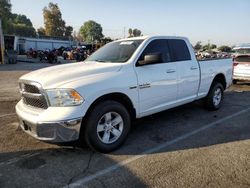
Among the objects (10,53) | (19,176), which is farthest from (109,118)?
(10,53)

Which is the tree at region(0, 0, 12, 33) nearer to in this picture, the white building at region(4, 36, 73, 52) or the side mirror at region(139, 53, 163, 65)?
the white building at region(4, 36, 73, 52)

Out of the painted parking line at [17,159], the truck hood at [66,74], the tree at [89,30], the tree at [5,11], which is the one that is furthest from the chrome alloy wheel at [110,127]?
the tree at [89,30]

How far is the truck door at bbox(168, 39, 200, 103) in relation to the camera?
19.1 ft

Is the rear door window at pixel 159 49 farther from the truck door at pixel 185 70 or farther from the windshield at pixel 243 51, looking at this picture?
the windshield at pixel 243 51

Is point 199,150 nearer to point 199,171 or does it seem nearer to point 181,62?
point 199,171

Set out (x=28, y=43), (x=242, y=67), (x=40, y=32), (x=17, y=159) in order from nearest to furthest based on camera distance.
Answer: (x=17, y=159) < (x=242, y=67) < (x=28, y=43) < (x=40, y=32)

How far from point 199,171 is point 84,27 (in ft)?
423

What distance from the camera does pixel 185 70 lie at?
593 cm

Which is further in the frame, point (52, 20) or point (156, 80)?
point (52, 20)

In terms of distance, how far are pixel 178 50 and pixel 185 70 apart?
472 mm

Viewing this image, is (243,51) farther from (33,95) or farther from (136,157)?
(33,95)

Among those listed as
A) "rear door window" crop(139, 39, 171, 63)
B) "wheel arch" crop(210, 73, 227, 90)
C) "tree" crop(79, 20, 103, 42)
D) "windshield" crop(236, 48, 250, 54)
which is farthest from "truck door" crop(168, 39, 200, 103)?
"tree" crop(79, 20, 103, 42)

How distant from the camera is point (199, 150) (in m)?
4.62

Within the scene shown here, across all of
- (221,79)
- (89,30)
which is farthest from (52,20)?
(221,79)
